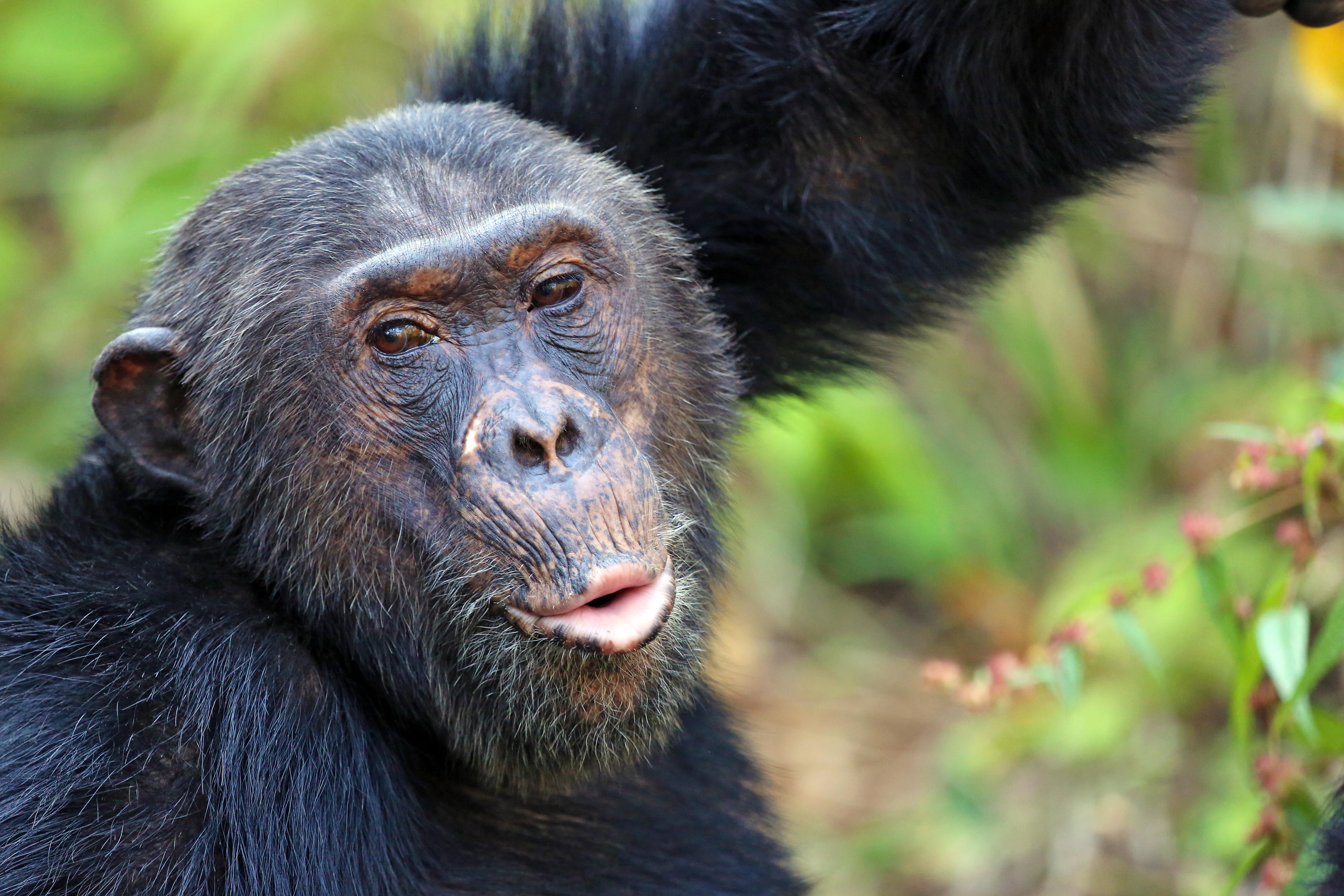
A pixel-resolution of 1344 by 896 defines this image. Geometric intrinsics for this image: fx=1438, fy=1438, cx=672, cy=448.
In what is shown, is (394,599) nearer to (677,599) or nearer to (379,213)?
(677,599)

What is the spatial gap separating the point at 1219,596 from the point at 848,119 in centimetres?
142

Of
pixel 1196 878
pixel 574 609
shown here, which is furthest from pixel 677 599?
pixel 1196 878

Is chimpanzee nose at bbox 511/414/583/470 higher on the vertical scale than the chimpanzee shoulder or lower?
higher

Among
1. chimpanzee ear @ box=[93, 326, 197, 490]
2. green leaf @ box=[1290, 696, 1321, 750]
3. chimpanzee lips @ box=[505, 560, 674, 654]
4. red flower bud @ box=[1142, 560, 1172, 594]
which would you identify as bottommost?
green leaf @ box=[1290, 696, 1321, 750]

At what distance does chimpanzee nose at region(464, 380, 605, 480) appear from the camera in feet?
8.74

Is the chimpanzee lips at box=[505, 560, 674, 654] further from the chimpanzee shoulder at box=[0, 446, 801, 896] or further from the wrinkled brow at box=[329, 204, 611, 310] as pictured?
the wrinkled brow at box=[329, 204, 611, 310]

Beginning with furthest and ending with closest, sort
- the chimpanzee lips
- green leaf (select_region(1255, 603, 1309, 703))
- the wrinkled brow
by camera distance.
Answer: green leaf (select_region(1255, 603, 1309, 703))
the wrinkled brow
the chimpanzee lips

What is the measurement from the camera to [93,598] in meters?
2.92

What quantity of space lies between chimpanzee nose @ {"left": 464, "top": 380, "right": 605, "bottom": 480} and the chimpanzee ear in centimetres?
81

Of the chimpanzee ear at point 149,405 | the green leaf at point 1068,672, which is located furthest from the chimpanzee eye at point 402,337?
the green leaf at point 1068,672

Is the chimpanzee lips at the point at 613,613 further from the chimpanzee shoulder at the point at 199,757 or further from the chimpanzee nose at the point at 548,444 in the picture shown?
the chimpanzee shoulder at the point at 199,757

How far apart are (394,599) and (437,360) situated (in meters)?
0.50

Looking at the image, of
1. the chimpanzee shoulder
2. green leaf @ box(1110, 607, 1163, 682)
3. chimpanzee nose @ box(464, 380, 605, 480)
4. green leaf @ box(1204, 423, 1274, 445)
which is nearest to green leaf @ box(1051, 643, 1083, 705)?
green leaf @ box(1110, 607, 1163, 682)

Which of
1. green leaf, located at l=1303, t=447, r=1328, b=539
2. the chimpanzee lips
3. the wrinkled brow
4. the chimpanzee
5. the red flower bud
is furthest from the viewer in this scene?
the red flower bud
